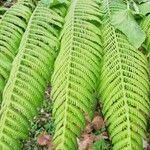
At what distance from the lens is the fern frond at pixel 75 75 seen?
1.05 meters

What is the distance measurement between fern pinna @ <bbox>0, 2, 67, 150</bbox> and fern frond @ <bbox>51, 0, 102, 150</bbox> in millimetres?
39

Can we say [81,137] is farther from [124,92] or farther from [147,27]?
[124,92]

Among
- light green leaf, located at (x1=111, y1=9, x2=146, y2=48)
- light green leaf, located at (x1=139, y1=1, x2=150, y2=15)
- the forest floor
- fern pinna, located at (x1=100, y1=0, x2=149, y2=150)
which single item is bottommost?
fern pinna, located at (x1=100, y1=0, x2=149, y2=150)

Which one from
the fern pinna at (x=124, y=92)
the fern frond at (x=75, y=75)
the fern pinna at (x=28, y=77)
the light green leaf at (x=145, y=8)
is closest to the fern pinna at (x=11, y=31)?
the fern pinna at (x=28, y=77)

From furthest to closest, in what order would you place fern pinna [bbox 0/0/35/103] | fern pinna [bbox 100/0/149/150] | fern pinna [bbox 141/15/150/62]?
fern pinna [bbox 141/15/150/62] < fern pinna [bbox 0/0/35/103] < fern pinna [bbox 100/0/149/150]

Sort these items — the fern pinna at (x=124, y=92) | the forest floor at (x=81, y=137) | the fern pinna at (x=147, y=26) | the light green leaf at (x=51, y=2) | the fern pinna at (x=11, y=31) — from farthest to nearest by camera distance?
1. the forest floor at (x=81, y=137)
2. the light green leaf at (x=51, y=2)
3. the fern pinna at (x=147, y=26)
4. the fern pinna at (x=11, y=31)
5. the fern pinna at (x=124, y=92)

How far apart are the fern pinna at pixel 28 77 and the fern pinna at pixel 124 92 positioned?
17 centimetres

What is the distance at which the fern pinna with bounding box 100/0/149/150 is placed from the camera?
104cm

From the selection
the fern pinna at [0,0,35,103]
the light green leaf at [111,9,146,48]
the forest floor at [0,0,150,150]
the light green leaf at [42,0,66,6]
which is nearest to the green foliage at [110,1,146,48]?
Result: the light green leaf at [111,9,146,48]

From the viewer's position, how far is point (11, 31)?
1398 mm

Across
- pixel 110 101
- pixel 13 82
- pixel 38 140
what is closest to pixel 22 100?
pixel 13 82

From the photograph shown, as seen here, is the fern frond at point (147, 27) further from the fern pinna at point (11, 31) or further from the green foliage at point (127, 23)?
the fern pinna at point (11, 31)

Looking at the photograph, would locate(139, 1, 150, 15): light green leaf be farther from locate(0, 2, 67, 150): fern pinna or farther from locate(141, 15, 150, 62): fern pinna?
Answer: locate(0, 2, 67, 150): fern pinna

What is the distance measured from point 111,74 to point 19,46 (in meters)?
0.35
